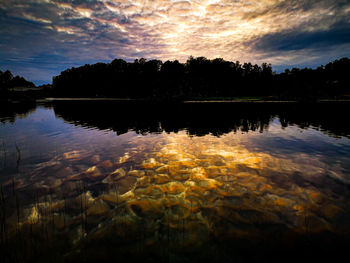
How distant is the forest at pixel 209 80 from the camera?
422 ft

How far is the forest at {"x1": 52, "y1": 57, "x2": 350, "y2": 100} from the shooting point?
422 ft

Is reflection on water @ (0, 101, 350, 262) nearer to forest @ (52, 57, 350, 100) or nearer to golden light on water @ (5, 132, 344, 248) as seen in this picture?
golden light on water @ (5, 132, 344, 248)

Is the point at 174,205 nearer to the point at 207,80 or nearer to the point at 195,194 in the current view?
the point at 195,194

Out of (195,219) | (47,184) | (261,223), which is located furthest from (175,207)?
(47,184)

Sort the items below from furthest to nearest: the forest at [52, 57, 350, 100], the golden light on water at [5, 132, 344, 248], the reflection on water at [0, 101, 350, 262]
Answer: the forest at [52, 57, 350, 100], the golden light on water at [5, 132, 344, 248], the reflection on water at [0, 101, 350, 262]

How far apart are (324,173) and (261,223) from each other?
7032 millimetres

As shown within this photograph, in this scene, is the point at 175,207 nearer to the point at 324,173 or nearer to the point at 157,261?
the point at 157,261

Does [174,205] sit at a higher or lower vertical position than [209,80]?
lower

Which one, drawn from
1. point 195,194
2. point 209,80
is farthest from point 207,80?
point 195,194

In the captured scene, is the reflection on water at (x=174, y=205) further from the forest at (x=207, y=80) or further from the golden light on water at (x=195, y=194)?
the forest at (x=207, y=80)

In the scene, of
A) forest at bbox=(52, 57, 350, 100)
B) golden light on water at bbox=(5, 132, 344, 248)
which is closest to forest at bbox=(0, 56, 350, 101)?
forest at bbox=(52, 57, 350, 100)

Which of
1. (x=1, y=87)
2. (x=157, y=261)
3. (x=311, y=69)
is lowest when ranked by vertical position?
(x=157, y=261)

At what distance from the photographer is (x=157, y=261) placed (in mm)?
4531

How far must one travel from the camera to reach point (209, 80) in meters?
139
